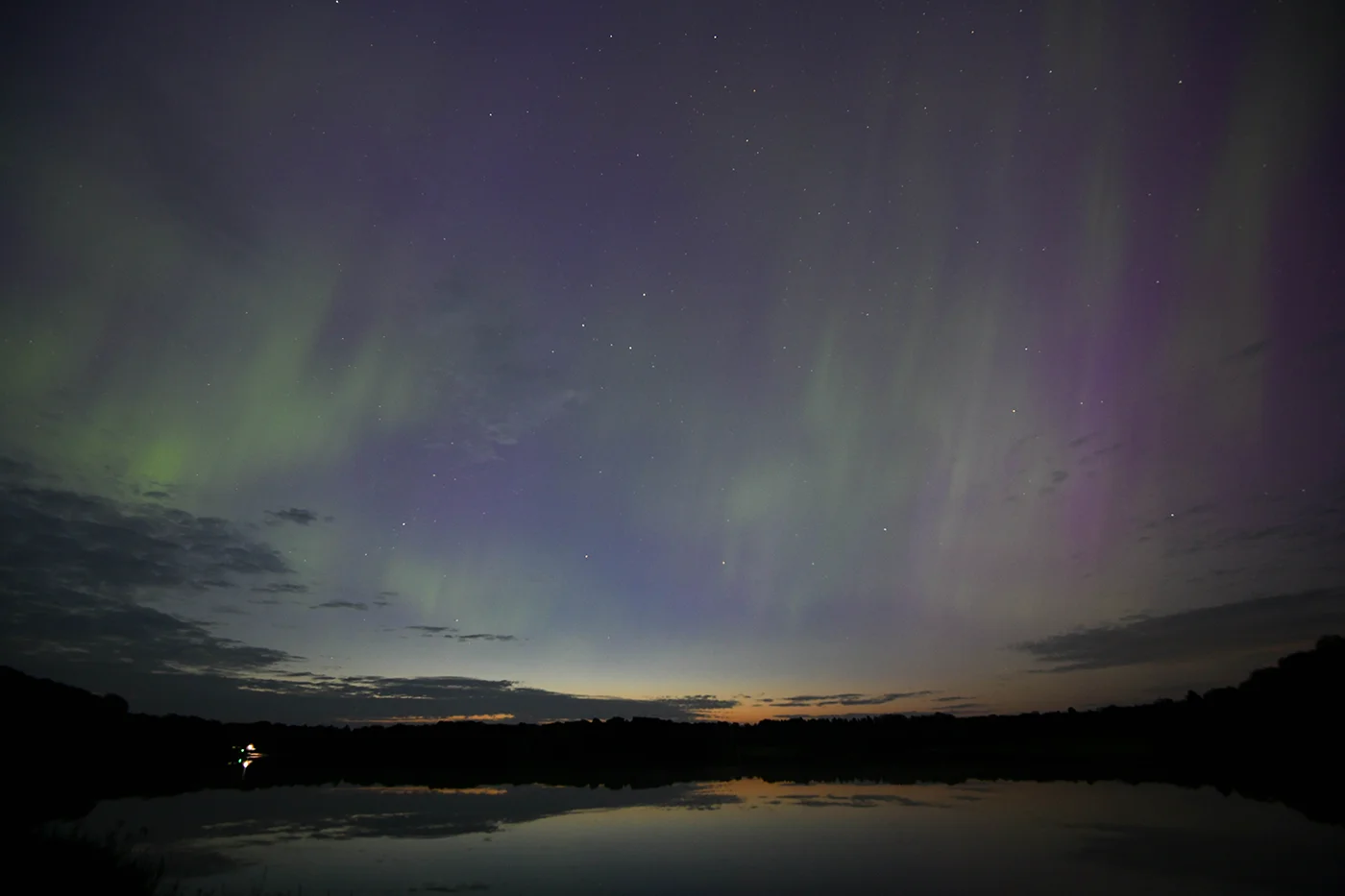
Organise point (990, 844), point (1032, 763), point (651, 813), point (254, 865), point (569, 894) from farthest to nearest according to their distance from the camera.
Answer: point (1032, 763)
point (651, 813)
point (990, 844)
point (254, 865)
point (569, 894)

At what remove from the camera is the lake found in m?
23.0

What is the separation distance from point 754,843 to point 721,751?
10426 cm

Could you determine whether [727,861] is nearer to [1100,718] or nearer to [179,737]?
[1100,718]

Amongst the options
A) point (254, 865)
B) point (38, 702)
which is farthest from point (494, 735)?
point (254, 865)

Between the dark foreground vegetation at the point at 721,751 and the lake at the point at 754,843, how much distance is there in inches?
285

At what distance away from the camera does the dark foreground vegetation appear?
60.8 m

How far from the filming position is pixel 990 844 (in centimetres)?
2925

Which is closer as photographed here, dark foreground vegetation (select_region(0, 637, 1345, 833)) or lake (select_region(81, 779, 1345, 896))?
lake (select_region(81, 779, 1345, 896))

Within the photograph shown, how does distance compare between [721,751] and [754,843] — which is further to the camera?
[721,751]

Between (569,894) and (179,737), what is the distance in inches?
5382

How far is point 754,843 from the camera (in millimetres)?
30156

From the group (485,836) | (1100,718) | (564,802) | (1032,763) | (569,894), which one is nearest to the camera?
(569,894)

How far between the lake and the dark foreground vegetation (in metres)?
7.24

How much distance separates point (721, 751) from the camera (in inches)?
5037
